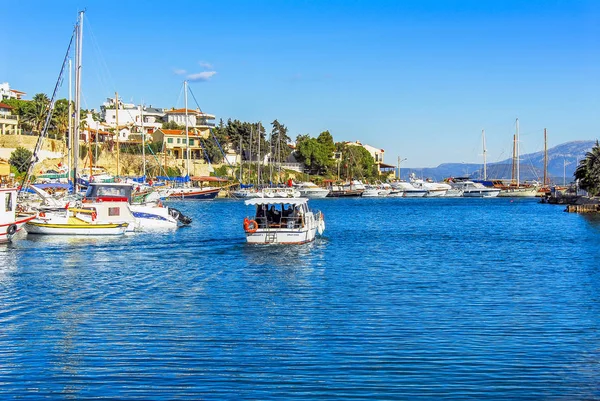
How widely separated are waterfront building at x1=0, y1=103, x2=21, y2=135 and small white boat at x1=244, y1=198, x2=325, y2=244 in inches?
3711

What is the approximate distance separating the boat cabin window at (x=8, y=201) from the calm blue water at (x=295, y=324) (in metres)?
2.53

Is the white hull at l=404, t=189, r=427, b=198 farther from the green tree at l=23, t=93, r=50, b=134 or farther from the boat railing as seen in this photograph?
the boat railing

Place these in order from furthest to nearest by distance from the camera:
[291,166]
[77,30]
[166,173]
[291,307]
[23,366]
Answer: [291,166] < [166,173] < [77,30] < [291,307] < [23,366]

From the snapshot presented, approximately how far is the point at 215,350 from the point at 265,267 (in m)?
17.8

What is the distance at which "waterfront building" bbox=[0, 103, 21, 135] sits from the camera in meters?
130

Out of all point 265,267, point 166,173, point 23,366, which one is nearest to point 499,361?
point 23,366

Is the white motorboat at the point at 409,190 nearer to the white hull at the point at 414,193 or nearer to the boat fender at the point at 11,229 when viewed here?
the white hull at the point at 414,193

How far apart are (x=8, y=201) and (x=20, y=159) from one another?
73.9m

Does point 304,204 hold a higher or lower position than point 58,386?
higher

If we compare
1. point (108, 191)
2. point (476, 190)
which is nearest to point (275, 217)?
point (108, 191)

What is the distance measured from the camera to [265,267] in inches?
1475

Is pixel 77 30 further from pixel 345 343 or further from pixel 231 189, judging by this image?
pixel 231 189

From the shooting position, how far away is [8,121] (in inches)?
5167

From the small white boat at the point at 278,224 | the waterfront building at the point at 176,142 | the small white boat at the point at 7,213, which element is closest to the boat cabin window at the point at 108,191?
the small white boat at the point at 7,213
